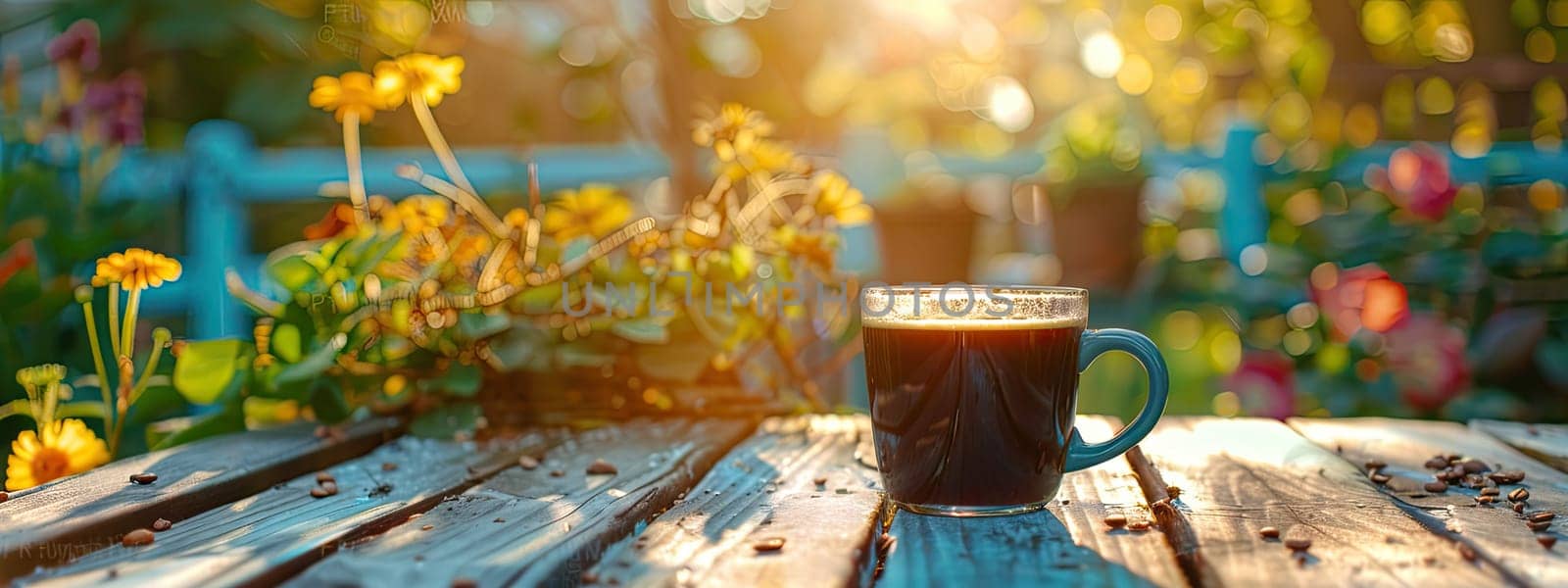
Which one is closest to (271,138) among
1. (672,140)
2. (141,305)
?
(141,305)

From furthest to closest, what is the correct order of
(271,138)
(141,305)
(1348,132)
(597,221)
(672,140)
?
(271,138), (1348,132), (141,305), (672,140), (597,221)

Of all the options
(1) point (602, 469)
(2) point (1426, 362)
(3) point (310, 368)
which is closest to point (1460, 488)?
(1) point (602, 469)

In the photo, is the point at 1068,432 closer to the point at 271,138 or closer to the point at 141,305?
the point at 141,305

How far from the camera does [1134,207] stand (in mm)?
3527

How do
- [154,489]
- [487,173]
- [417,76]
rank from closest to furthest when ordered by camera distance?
[154,489], [417,76], [487,173]

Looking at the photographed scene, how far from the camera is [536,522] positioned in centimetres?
82

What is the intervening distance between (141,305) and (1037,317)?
317 cm

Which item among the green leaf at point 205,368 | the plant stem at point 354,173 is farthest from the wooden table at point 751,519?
the plant stem at point 354,173

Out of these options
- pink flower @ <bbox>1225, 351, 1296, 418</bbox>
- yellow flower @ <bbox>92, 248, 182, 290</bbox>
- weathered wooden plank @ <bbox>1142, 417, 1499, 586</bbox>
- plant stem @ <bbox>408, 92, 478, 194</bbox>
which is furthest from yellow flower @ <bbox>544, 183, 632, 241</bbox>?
pink flower @ <bbox>1225, 351, 1296, 418</bbox>

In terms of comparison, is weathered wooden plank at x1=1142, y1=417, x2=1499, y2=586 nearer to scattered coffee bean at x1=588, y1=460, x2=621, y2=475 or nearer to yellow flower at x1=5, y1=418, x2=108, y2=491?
scattered coffee bean at x1=588, y1=460, x2=621, y2=475

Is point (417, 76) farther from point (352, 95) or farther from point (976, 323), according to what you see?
point (976, 323)

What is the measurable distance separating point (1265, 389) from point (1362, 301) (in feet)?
0.91

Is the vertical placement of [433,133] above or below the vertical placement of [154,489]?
above

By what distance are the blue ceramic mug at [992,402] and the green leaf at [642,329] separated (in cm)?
55
